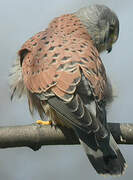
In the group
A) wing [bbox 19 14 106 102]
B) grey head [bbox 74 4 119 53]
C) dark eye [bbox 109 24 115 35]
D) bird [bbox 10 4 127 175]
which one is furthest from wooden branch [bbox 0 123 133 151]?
dark eye [bbox 109 24 115 35]

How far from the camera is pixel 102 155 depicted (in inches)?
157

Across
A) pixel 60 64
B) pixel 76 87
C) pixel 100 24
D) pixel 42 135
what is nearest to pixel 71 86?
pixel 76 87

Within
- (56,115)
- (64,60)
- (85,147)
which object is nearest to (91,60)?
(64,60)

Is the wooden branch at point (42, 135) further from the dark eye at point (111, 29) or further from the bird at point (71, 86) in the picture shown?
the dark eye at point (111, 29)

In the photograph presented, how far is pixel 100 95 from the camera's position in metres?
4.24

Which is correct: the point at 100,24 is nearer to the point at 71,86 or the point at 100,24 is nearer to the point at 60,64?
the point at 60,64

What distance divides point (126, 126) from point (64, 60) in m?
0.83

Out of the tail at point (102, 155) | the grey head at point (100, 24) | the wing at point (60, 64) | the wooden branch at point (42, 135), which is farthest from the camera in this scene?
the grey head at point (100, 24)

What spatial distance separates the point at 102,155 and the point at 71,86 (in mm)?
647

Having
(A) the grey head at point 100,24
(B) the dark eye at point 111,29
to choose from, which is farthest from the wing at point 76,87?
(B) the dark eye at point 111,29

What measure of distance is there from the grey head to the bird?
388mm

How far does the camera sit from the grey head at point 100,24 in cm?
603

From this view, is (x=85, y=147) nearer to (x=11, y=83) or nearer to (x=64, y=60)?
(x=64, y=60)

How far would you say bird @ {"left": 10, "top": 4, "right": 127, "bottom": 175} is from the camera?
397 centimetres
